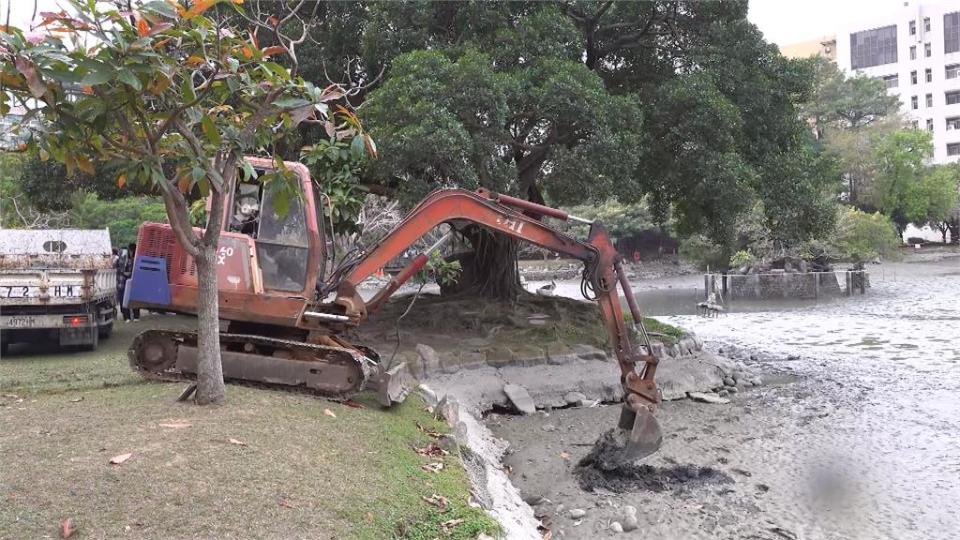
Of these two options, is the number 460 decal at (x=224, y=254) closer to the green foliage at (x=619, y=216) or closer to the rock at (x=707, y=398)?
the rock at (x=707, y=398)

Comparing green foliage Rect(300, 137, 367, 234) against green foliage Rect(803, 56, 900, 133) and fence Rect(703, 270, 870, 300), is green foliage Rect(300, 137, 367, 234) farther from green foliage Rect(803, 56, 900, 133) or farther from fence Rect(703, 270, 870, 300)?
green foliage Rect(803, 56, 900, 133)

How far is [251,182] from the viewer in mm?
8102

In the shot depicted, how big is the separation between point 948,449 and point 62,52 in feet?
32.8

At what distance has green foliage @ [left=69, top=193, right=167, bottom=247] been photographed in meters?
30.2

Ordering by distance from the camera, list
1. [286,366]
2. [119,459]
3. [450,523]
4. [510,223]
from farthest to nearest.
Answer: [510,223]
[286,366]
[450,523]
[119,459]

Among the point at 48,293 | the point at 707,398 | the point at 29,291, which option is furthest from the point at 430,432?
the point at 29,291

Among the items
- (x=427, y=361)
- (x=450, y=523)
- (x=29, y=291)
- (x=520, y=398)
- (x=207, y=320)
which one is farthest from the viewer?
(x=427, y=361)

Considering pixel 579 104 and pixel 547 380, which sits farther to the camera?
pixel 547 380

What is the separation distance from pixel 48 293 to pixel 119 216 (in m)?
23.2

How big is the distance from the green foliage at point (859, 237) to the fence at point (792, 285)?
9.21 feet

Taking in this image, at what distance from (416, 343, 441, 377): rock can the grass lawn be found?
4.17 metres

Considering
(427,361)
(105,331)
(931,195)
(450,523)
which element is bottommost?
(450,523)

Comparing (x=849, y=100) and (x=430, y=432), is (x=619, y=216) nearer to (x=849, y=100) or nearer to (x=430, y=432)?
(x=849, y=100)

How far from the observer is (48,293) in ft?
35.4
